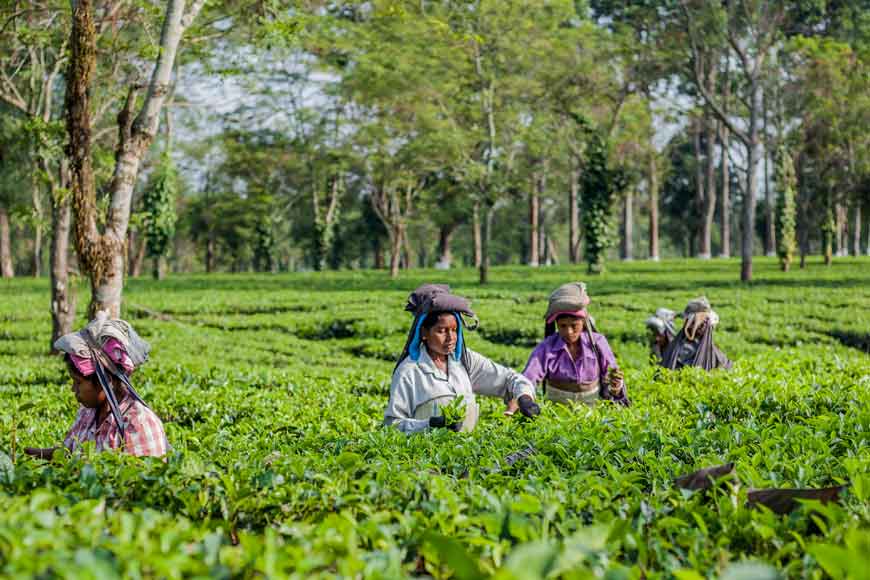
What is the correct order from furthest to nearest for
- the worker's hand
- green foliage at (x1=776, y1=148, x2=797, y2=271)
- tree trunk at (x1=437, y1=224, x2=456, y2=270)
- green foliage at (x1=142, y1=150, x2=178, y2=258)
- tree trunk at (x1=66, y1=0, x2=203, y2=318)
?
tree trunk at (x1=437, y1=224, x2=456, y2=270) → green foliage at (x1=142, y1=150, x2=178, y2=258) → green foliage at (x1=776, y1=148, x2=797, y2=271) → tree trunk at (x1=66, y1=0, x2=203, y2=318) → the worker's hand

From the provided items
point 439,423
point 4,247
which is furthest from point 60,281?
point 4,247

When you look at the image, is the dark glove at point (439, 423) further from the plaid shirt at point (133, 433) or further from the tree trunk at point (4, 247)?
the tree trunk at point (4, 247)

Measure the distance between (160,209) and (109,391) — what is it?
102ft

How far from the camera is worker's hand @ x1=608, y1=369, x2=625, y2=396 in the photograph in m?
6.09

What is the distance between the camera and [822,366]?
8023 mm

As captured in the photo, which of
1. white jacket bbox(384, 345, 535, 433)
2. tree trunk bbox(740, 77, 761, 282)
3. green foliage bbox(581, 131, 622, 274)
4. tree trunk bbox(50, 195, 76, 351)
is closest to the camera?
white jacket bbox(384, 345, 535, 433)

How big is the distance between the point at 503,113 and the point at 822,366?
20.0 m

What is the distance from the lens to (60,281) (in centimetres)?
1162

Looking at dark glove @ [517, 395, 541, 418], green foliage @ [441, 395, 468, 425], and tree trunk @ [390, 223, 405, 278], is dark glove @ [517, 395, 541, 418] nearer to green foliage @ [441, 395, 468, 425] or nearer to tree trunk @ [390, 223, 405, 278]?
green foliage @ [441, 395, 468, 425]

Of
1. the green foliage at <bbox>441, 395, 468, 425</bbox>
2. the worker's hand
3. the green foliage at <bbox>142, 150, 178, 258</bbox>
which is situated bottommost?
the worker's hand

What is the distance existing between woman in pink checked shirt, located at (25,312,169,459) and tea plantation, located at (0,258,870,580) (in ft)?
1.08

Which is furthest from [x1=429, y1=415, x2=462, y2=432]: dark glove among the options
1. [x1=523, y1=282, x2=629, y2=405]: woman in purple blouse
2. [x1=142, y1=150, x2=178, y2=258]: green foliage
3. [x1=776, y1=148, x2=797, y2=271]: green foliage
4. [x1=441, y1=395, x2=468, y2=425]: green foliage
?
[x1=142, y1=150, x2=178, y2=258]: green foliage

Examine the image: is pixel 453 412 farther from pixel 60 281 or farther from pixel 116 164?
pixel 60 281

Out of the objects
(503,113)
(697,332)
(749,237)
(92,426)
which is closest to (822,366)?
(697,332)
